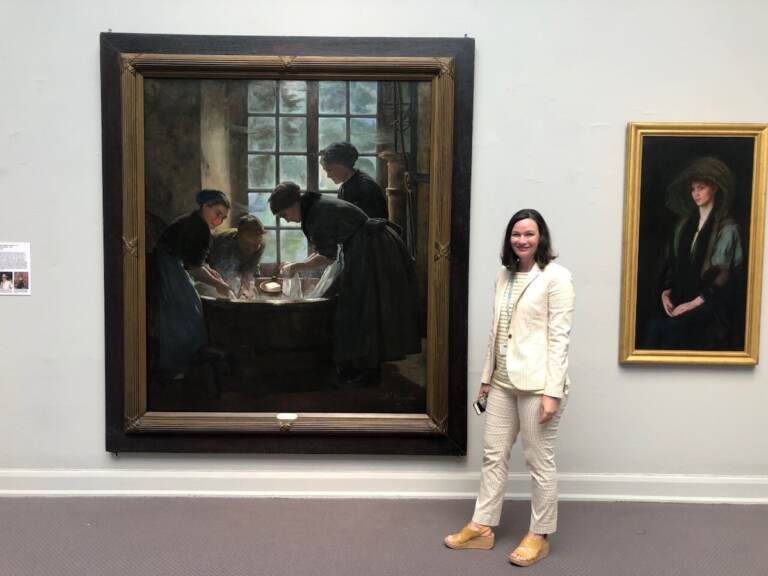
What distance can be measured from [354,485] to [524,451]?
1.47 m

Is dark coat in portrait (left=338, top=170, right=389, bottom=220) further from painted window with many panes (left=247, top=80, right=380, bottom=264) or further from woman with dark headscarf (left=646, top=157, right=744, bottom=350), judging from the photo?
woman with dark headscarf (left=646, top=157, right=744, bottom=350)

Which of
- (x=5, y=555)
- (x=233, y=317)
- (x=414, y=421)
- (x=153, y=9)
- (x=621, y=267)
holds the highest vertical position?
(x=153, y=9)

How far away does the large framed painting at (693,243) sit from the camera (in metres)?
4.49

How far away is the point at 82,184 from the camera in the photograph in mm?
4566

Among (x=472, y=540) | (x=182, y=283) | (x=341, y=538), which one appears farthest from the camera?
(x=182, y=283)

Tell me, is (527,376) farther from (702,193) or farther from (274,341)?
(702,193)

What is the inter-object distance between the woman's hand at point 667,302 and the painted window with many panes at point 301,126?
2.35m

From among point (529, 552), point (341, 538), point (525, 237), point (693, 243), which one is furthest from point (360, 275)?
point (693, 243)

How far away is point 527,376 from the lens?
3611 mm

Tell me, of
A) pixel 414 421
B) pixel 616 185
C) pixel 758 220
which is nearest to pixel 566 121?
pixel 616 185

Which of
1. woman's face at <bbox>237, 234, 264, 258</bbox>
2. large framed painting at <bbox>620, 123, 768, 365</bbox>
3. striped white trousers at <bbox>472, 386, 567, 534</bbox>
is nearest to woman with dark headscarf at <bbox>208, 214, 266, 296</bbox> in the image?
woman's face at <bbox>237, 234, 264, 258</bbox>

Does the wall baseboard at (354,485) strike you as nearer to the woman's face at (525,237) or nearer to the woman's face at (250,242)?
the woman's face at (250,242)

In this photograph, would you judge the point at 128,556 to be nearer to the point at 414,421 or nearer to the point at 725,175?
the point at 414,421

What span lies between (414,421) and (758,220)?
295 cm
